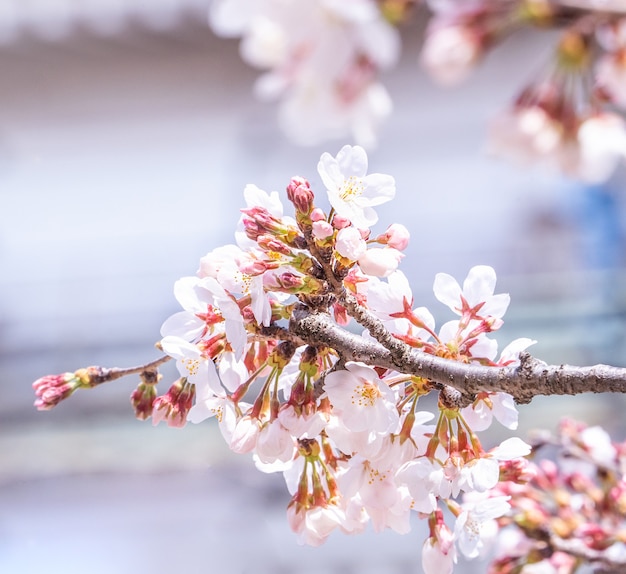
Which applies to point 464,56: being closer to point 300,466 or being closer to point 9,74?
point 300,466

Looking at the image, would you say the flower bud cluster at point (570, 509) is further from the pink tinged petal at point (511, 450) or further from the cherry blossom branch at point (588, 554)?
the pink tinged petal at point (511, 450)

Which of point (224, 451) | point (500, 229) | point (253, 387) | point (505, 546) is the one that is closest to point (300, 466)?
point (253, 387)

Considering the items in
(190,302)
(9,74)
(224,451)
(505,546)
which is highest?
(9,74)

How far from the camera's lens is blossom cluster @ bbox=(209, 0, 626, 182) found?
47 cm

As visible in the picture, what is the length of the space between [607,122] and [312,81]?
0.23 m

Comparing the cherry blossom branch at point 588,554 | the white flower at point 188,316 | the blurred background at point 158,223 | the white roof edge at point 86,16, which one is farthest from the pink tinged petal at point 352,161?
the white roof edge at point 86,16

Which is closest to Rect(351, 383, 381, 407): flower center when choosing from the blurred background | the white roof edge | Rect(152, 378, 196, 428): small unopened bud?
Rect(152, 378, 196, 428): small unopened bud

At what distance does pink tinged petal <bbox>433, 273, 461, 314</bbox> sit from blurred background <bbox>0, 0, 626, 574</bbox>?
212 cm

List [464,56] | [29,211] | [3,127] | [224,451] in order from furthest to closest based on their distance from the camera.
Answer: [3,127], [29,211], [224,451], [464,56]

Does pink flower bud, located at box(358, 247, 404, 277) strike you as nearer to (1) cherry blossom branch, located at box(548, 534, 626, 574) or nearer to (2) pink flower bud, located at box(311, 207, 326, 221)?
(2) pink flower bud, located at box(311, 207, 326, 221)

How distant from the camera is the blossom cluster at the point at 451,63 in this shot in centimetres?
47

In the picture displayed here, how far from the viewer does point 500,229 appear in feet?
10.8

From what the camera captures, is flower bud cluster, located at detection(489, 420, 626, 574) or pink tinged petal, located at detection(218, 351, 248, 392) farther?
flower bud cluster, located at detection(489, 420, 626, 574)

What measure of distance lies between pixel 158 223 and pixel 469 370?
2876mm
